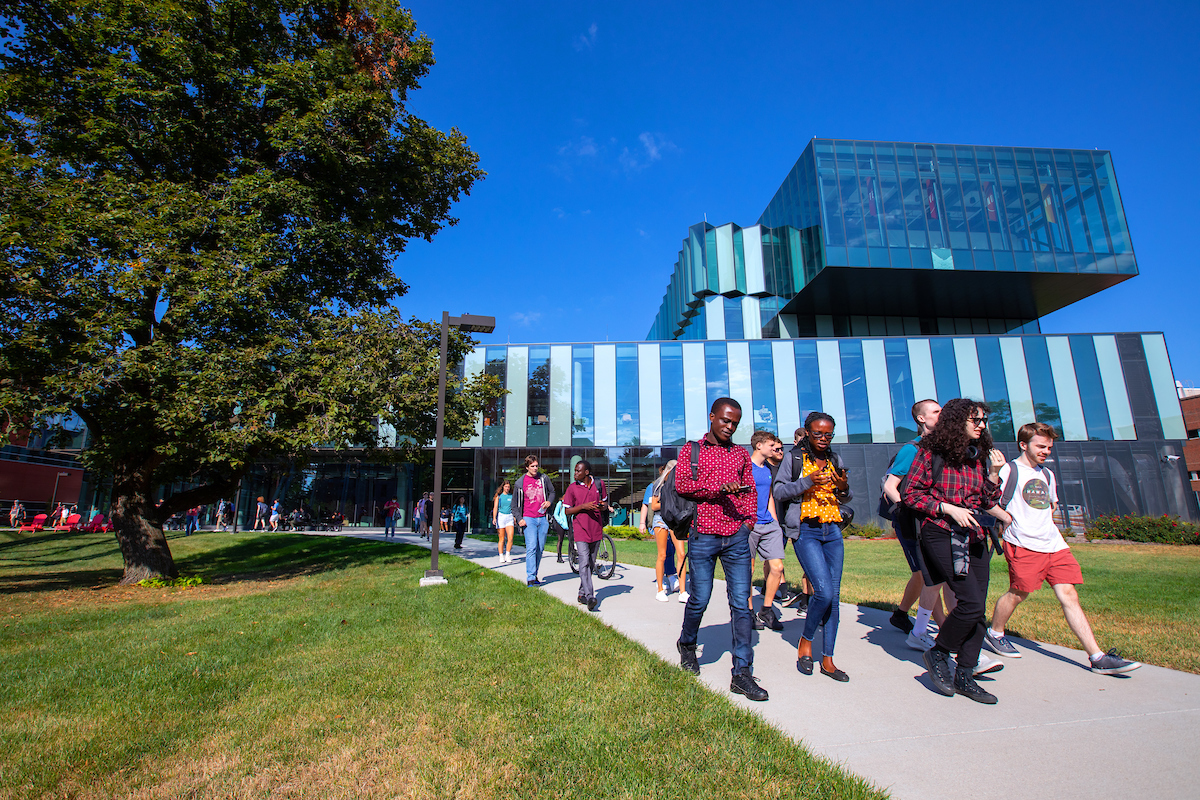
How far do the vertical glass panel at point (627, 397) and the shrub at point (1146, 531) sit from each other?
17.1 m

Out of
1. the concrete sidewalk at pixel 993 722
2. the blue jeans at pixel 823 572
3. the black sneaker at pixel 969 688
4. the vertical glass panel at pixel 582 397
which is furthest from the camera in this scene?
the vertical glass panel at pixel 582 397

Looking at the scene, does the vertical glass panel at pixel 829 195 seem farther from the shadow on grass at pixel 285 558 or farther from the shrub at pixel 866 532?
the shadow on grass at pixel 285 558

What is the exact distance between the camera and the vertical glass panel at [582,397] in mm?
27938

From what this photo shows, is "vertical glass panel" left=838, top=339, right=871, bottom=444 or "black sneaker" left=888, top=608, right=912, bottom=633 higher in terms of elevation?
"vertical glass panel" left=838, top=339, right=871, bottom=444

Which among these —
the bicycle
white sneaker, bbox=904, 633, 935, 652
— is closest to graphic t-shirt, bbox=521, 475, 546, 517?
the bicycle

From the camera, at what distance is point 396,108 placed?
12.6 meters

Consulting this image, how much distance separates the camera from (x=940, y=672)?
3.84 meters

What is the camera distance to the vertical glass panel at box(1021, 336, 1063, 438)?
86.8 ft

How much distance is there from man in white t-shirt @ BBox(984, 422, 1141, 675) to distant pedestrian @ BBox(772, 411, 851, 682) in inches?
46.4

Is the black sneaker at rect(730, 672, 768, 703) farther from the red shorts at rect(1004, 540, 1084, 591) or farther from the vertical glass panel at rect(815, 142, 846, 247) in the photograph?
the vertical glass panel at rect(815, 142, 846, 247)

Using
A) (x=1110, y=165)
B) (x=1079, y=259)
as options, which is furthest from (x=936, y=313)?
(x=1110, y=165)

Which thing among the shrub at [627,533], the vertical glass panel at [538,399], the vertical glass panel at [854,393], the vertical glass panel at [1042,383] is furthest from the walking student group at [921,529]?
the vertical glass panel at [1042,383]

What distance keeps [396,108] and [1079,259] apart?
34.5m

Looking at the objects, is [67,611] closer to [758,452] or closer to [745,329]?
[758,452]
